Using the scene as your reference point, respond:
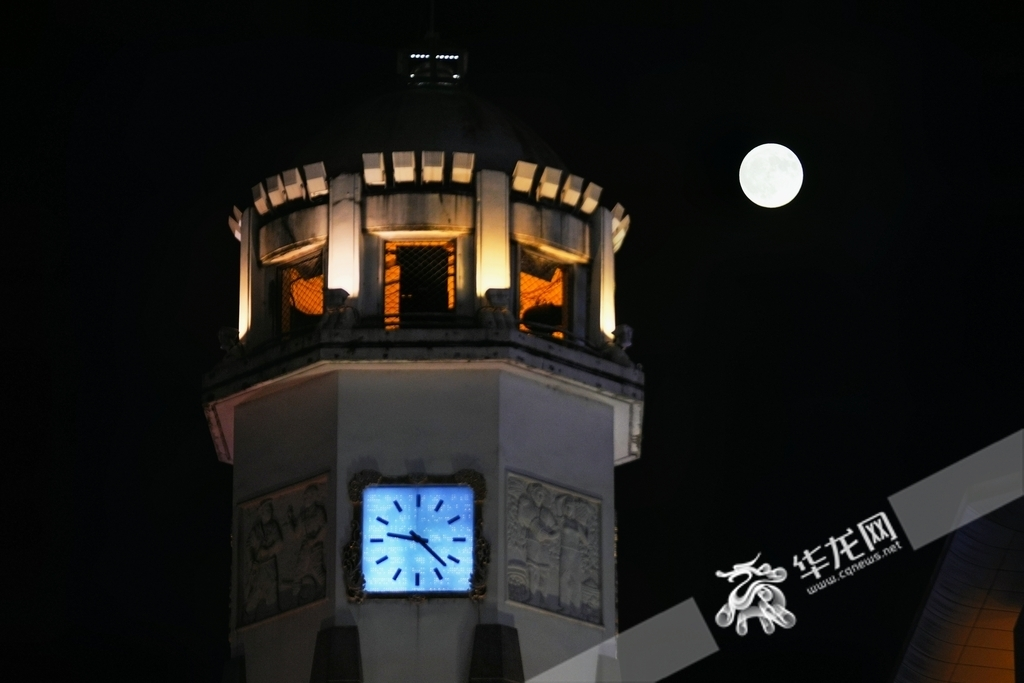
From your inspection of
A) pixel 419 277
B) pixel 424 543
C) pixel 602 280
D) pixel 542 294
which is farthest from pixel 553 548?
pixel 419 277

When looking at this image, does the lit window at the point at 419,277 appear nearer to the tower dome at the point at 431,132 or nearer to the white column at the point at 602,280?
the tower dome at the point at 431,132

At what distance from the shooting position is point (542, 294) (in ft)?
184

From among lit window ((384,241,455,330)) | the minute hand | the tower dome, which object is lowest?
the minute hand

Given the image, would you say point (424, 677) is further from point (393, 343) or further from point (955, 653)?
point (955, 653)

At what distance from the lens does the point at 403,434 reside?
53.8 meters

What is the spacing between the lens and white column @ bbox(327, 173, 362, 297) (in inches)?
2157

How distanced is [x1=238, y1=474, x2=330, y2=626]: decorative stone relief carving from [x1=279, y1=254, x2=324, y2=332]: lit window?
3.44 m

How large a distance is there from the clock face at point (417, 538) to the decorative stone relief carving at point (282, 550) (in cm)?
93

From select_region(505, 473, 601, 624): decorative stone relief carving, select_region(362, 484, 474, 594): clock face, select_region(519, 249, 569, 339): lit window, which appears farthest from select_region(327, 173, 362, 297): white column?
select_region(505, 473, 601, 624): decorative stone relief carving

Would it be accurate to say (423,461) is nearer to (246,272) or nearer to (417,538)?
(417,538)

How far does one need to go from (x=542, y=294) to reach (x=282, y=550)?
7.09 metres

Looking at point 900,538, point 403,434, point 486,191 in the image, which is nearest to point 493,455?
point 403,434

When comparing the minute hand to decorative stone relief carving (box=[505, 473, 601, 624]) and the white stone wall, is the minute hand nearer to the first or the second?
the white stone wall

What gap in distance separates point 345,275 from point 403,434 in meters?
3.32
